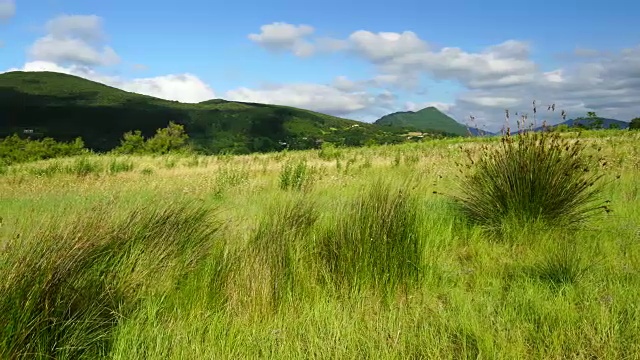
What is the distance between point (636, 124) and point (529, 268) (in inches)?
1675

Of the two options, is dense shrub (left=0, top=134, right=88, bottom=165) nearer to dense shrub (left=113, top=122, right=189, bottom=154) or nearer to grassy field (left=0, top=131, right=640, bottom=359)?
dense shrub (left=113, top=122, right=189, bottom=154)

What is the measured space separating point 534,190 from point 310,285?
114 inches

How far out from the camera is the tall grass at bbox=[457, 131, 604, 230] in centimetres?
449

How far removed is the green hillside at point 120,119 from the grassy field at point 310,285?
113m

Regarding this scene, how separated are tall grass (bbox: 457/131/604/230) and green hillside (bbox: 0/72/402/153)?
11223 centimetres

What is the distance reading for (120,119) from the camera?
15162 centimetres

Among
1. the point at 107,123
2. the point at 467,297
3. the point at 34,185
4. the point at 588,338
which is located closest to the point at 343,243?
the point at 467,297

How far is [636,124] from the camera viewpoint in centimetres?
3709

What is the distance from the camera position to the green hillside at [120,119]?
13275 centimetres

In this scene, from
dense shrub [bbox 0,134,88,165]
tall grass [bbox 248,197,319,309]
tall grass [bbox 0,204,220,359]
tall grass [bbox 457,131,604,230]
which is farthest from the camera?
dense shrub [bbox 0,134,88,165]

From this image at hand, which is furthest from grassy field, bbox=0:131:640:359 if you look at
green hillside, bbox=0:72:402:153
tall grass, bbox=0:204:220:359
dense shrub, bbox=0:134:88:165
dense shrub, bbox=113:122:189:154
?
green hillside, bbox=0:72:402:153

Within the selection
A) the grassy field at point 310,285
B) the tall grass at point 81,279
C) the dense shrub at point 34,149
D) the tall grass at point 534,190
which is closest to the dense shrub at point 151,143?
the dense shrub at point 34,149

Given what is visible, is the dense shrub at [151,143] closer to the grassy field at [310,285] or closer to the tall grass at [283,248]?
the tall grass at [283,248]

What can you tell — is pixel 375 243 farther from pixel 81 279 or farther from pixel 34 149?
pixel 34 149
